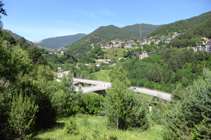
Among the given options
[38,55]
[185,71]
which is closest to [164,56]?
[185,71]

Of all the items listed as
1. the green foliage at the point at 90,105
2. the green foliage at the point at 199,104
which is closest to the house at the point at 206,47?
the green foliage at the point at 90,105

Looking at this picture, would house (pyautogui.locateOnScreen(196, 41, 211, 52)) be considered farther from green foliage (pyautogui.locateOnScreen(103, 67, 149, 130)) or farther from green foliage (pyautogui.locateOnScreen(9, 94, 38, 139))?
green foliage (pyautogui.locateOnScreen(9, 94, 38, 139))

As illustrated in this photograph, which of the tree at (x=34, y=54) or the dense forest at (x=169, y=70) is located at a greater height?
the tree at (x=34, y=54)

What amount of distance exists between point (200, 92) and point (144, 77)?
272ft

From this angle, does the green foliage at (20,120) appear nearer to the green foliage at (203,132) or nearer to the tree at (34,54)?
the green foliage at (203,132)

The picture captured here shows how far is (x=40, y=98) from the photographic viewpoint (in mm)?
10602

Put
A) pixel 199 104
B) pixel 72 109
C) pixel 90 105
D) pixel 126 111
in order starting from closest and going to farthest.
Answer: pixel 199 104, pixel 126 111, pixel 72 109, pixel 90 105

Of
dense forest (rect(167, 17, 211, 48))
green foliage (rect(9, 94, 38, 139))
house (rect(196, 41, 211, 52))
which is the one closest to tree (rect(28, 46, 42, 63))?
green foliage (rect(9, 94, 38, 139))

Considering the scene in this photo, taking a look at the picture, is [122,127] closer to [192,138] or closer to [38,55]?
[192,138]

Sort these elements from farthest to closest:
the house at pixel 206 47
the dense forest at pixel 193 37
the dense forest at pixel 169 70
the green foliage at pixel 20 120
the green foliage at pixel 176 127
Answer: the dense forest at pixel 193 37, the house at pixel 206 47, the dense forest at pixel 169 70, the green foliage at pixel 176 127, the green foliage at pixel 20 120

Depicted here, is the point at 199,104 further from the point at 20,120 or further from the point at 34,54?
the point at 34,54

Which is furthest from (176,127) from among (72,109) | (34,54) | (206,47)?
(206,47)

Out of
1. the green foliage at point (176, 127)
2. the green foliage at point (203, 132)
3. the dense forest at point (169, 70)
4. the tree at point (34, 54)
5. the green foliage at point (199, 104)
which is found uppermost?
the tree at point (34, 54)

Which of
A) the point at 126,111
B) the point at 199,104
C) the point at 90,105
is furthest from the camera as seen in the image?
the point at 90,105
